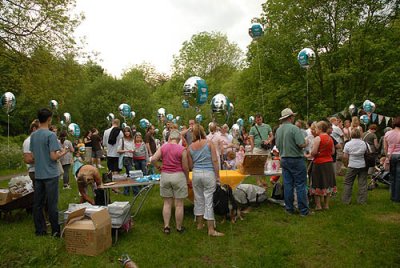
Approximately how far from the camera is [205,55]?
41.7 meters

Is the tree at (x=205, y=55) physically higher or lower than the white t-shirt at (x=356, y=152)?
higher

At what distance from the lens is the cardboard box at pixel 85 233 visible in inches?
177

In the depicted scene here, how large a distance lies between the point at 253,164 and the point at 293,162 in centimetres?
79

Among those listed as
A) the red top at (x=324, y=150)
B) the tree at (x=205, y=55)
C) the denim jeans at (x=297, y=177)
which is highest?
the tree at (x=205, y=55)

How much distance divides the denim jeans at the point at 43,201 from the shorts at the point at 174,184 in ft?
5.25

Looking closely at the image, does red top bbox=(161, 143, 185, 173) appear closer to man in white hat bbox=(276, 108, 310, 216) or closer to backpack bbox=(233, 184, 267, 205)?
backpack bbox=(233, 184, 267, 205)

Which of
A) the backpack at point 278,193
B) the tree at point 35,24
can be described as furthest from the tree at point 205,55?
the backpack at point 278,193

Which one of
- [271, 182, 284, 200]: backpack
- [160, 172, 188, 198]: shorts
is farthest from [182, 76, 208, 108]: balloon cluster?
[271, 182, 284, 200]: backpack

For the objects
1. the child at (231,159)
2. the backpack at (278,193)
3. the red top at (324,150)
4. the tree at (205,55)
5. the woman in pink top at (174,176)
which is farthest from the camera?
the tree at (205,55)

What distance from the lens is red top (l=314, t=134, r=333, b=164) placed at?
21.3 feet

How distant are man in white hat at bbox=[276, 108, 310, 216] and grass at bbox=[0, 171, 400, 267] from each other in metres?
0.38

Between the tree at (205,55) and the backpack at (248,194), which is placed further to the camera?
the tree at (205,55)

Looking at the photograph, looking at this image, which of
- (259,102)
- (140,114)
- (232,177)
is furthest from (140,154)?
(140,114)

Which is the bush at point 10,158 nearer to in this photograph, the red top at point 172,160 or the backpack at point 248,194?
the backpack at point 248,194
